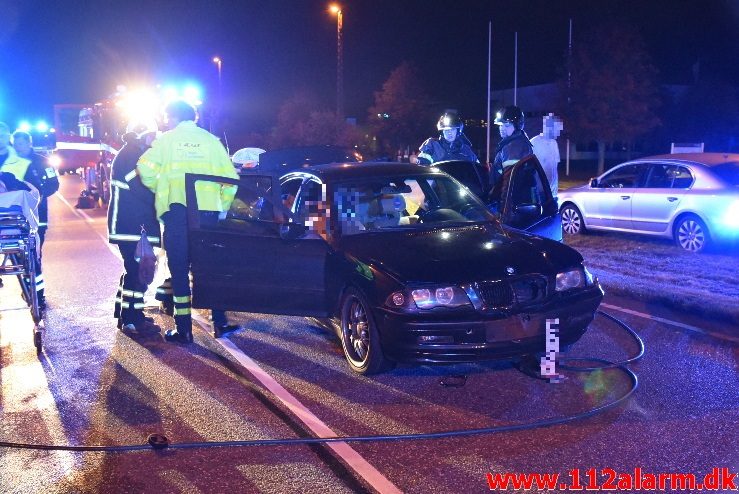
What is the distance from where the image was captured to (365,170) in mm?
6855

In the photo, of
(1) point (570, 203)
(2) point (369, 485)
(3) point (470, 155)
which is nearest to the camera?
(2) point (369, 485)

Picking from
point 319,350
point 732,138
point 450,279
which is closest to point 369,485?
point 450,279

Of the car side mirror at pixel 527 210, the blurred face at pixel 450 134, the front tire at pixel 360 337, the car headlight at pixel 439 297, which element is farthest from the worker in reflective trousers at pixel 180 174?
the blurred face at pixel 450 134

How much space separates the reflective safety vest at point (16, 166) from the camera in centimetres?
822

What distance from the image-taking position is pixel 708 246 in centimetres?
1123

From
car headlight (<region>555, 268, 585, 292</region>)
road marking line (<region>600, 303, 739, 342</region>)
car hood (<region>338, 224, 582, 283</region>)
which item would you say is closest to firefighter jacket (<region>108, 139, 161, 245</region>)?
car hood (<region>338, 224, 582, 283</region>)

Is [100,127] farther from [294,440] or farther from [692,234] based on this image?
[294,440]

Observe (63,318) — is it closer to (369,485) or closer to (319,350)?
(319,350)

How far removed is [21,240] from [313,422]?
10.6 ft

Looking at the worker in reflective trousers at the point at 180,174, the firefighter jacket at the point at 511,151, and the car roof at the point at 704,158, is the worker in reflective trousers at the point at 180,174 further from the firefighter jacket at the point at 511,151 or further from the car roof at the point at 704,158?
the car roof at the point at 704,158

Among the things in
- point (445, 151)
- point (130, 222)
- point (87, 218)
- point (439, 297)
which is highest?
point (445, 151)

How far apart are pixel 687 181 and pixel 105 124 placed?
52.1ft

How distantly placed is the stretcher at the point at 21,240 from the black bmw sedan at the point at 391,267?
53.0 inches

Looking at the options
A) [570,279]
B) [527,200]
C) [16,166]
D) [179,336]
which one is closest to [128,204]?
[179,336]
